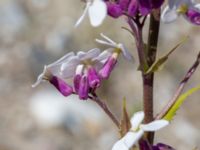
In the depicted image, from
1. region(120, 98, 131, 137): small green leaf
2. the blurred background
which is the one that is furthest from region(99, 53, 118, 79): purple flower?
the blurred background

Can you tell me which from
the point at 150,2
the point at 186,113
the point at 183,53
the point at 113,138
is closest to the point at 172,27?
the point at 183,53

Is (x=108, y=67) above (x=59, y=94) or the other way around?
above

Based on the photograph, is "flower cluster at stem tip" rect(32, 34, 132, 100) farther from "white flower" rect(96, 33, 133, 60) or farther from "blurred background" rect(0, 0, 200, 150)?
"blurred background" rect(0, 0, 200, 150)

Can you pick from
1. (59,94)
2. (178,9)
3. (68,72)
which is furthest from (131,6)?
(59,94)

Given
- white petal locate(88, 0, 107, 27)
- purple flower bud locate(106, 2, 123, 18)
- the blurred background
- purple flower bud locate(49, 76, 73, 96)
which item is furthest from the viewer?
the blurred background

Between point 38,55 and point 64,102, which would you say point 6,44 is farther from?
point 64,102

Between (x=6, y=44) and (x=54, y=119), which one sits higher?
(x=6, y=44)

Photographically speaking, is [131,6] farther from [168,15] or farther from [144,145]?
[144,145]
